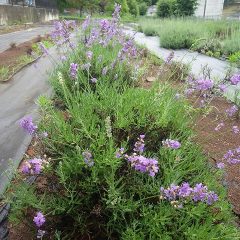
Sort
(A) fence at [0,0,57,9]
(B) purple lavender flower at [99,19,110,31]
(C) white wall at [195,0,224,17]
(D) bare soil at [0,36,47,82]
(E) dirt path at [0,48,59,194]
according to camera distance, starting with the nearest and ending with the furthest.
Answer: (E) dirt path at [0,48,59,194], (B) purple lavender flower at [99,19,110,31], (D) bare soil at [0,36,47,82], (A) fence at [0,0,57,9], (C) white wall at [195,0,224,17]

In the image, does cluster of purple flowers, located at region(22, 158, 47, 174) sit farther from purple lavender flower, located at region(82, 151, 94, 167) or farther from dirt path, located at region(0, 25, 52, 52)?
dirt path, located at region(0, 25, 52, 52)

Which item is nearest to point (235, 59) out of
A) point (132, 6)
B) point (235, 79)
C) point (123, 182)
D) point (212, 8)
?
point (235, 79)

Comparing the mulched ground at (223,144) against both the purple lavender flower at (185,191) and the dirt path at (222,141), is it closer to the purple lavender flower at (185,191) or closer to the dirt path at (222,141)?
the dirt path at (222,141)

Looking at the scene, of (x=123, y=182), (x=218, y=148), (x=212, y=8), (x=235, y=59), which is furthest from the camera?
(x=212, y=8)

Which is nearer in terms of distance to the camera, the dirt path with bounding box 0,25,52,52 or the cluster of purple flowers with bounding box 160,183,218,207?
the cluster of purple flowers with bounding box 160,183,218,207

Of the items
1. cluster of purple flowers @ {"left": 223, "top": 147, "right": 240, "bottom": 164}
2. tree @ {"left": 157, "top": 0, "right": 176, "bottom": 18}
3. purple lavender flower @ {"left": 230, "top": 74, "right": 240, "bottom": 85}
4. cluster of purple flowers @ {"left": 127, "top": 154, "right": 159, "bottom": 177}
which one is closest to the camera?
cluster of purple flowers @ {"left": 127, "top": 154, "right": 159, "bottom": 177}

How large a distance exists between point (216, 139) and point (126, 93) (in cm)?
174

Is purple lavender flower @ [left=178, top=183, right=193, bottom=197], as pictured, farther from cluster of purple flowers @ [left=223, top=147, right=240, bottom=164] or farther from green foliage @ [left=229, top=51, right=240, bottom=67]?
green foliage @ [left=229, top=51, right=240, bottom=67]

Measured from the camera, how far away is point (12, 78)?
28.6 ft

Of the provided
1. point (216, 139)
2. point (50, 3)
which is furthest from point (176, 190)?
point (50, 3)

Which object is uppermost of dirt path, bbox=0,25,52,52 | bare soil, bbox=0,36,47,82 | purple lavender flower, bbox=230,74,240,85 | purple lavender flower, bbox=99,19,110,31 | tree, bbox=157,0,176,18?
purple lavender flower, bbox=99,19,110,31

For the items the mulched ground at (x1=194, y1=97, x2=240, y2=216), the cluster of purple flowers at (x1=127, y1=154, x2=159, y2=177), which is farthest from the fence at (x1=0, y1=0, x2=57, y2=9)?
the cluster of purple flowers at (x1=127, y1=154, x2=159, y2=177)

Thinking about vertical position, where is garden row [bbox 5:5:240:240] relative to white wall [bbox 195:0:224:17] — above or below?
above

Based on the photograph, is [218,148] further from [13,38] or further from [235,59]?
[13,38]
